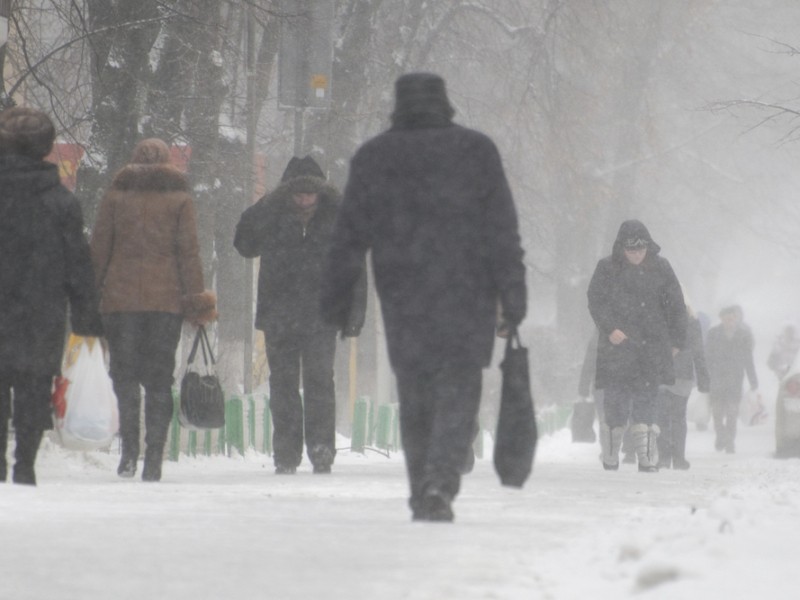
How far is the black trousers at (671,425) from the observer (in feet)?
54.1

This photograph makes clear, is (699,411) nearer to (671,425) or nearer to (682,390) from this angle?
(682,390)

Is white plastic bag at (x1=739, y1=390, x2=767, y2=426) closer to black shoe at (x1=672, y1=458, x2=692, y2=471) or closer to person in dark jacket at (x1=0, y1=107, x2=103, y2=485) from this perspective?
black shoe at (x1=672, y1=458, x2=692, y2=471)

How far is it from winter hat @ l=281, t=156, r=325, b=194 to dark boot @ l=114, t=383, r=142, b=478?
5.69 feet

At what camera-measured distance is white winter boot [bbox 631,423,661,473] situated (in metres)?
14.0

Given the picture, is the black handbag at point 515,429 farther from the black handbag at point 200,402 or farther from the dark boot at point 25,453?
the black handbag at point 200,402

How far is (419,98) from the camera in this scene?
7.19 m

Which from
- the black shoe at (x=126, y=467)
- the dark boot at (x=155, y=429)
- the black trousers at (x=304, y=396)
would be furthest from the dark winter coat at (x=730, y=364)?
the dark boot at (x=155, y=429)

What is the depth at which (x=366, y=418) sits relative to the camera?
19031 millimetres

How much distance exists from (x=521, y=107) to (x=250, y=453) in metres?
9.77

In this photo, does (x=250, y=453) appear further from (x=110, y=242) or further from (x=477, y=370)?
(x=477, y=370)

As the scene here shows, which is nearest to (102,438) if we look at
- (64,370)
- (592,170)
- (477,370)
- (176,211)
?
(64,370)

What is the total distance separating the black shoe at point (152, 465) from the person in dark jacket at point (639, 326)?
4.45 metres

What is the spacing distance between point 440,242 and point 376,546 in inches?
62.0

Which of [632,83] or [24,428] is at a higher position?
[632,83]
